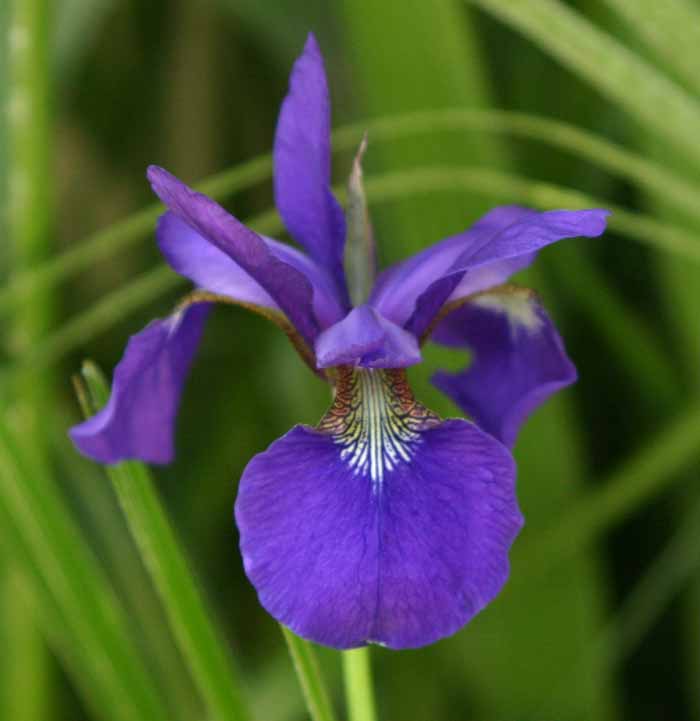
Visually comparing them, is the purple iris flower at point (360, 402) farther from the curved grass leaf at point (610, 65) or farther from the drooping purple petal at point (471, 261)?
the curved grass leaf at point (610, 65)

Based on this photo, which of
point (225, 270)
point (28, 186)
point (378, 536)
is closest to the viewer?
point (378, 536)

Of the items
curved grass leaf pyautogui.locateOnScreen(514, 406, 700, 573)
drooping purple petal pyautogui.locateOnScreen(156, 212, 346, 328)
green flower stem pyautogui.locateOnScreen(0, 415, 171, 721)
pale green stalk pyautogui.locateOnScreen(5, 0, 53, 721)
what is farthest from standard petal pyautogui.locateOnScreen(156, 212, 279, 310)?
curved grass leaf pyautogui.locateOnScreen(514, 406, 700, 573)

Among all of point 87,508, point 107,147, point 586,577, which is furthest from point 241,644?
point 107,147

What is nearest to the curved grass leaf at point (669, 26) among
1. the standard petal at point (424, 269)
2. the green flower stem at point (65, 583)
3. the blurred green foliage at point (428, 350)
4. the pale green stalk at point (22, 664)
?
the blurred green foliage at point (428, 350)

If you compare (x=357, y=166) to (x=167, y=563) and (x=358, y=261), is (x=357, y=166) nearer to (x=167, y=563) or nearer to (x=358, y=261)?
(x=358, y=261)

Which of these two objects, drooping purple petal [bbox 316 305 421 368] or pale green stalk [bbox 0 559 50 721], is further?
pale green stalk [bbox 0 559 50 721]

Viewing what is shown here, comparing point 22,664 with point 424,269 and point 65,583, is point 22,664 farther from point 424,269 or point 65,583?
point 424,269

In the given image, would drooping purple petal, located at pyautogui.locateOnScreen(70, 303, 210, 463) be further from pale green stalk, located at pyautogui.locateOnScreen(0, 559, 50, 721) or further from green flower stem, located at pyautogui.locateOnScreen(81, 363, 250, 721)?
pale green stalk, located at pyautogui.locateOnScreen(0, 559, 50, 721)

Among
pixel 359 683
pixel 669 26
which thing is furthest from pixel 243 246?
pixel 669 26
